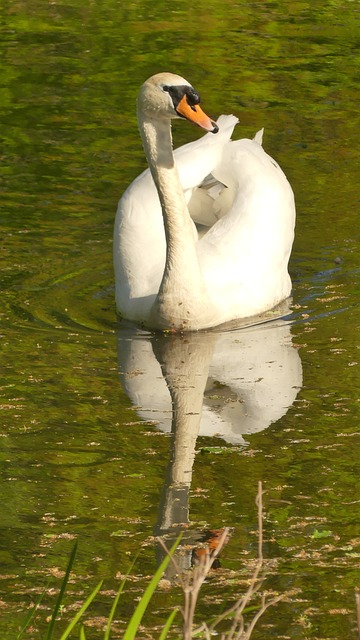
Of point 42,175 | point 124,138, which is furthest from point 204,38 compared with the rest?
point 42,175

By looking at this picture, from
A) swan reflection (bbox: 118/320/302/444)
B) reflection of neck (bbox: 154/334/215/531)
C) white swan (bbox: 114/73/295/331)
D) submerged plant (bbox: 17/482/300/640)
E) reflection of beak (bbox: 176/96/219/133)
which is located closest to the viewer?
submerged plant (bbox: 17/482/300/640)

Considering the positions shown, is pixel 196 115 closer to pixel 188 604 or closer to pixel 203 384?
pixel 203 384

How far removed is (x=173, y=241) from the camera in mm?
7883

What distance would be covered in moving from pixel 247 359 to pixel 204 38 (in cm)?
885

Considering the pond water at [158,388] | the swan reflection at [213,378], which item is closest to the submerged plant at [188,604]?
the pond water at [158,388]

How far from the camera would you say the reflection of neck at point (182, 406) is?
5.86 metres

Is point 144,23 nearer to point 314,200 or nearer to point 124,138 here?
point 124,138

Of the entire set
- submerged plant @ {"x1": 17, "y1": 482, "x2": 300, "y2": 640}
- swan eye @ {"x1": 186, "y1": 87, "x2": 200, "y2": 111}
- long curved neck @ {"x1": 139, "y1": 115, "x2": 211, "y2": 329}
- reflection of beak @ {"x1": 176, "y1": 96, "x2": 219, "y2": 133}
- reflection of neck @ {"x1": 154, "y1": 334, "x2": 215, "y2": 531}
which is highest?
swan eye @ {"x1": 186, "y1": 87, "x2": 200, "y2": 111}

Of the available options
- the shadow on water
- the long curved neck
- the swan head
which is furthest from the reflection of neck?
the swan head

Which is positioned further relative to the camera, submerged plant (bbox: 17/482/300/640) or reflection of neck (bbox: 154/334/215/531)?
reflection of neck (bbox: 154/334/215/531)

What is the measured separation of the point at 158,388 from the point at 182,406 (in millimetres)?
337

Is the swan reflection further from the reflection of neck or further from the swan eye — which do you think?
the swan eye

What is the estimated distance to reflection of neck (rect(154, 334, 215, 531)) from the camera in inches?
231

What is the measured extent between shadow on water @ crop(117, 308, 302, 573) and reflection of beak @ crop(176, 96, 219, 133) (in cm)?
129
